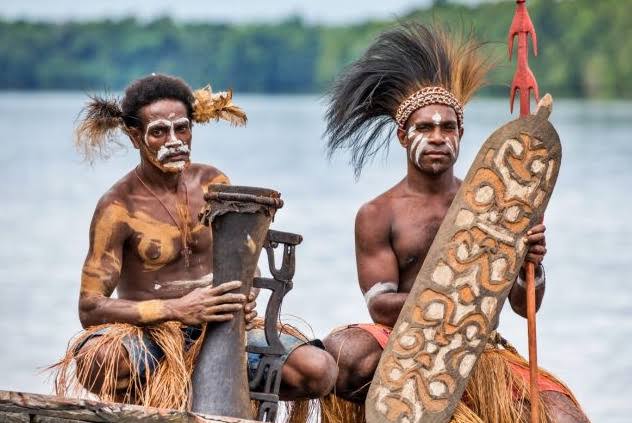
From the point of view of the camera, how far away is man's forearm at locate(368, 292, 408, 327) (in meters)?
7.00

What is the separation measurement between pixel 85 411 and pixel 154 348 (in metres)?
0.95

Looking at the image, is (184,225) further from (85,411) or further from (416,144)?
(85,411)

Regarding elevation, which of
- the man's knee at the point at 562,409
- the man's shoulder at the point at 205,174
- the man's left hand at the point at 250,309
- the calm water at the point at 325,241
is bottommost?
the calm water at the point at 325,241

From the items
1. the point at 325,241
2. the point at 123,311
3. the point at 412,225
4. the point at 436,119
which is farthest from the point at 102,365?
the point at 325,241

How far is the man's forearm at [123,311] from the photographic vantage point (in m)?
6.82

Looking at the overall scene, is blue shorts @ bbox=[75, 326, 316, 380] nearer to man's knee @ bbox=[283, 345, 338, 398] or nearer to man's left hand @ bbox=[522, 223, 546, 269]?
man's knee @ bbox=[283, 345, 338, 398]

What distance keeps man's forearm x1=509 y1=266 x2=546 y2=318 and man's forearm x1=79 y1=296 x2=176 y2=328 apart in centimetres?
123

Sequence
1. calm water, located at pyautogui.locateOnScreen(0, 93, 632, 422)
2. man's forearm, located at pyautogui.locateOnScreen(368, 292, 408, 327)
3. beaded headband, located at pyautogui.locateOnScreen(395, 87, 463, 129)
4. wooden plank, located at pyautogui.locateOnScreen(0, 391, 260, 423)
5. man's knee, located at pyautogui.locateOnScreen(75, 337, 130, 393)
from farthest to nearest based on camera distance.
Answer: calm water, located at pyautogui.locateOnScreen(0, 93, 632, 422), beaded headband, located at pyautogui.locateOnScreen(395, 87, 463, 129), man's forearm, located at pyautogui.locateOnScreen(368, 292, 408, 327), man's knee, located at pyautogui.locateOnScreen(75, 337, 130, 393), wooden plank, located at pyautogui.locateOnScreen(0, 391, 260, 423)

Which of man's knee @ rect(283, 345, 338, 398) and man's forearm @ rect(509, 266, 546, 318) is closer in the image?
man's knee @ rect(283, 345, 338, 398)

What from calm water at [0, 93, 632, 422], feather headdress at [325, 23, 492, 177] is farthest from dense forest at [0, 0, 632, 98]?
feather headdress at [325, 23, 492, 177]

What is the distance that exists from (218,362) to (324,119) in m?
1.27

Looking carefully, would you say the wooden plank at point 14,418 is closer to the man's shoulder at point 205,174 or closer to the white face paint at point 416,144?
the man's shoulder at point 205,174

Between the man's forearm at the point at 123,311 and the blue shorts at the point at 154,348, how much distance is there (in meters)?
0.06

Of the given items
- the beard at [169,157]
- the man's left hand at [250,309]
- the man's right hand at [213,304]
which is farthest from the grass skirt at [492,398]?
the beard at [169,157]
